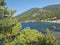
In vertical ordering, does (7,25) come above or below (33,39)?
above

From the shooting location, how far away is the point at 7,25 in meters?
25.8

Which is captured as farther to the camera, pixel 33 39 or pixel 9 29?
pixel 33 39

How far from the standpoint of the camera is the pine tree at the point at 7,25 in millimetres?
25489

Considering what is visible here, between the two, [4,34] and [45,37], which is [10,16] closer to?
[4,34]

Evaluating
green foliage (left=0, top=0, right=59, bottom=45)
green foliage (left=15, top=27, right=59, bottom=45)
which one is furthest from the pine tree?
green foliage (left=15, top=27, right=59, bottom=45)

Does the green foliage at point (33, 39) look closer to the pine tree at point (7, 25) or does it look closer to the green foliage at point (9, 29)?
the green foliage at point (9, 29)

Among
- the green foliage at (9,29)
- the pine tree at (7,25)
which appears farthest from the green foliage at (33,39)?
the pine tree at (7,25)

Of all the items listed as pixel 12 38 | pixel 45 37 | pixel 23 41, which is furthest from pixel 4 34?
pixel 45 37

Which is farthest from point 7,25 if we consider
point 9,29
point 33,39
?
point 33,39

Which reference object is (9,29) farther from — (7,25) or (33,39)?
(33,39)

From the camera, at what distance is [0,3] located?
85.4 ft

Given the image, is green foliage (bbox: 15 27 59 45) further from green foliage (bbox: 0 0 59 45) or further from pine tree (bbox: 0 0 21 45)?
pine tree (bbox: 0 0 21 45)

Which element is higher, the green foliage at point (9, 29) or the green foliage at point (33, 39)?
the green foliage at point (9, 29)

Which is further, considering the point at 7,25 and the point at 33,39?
the point at 33,39
